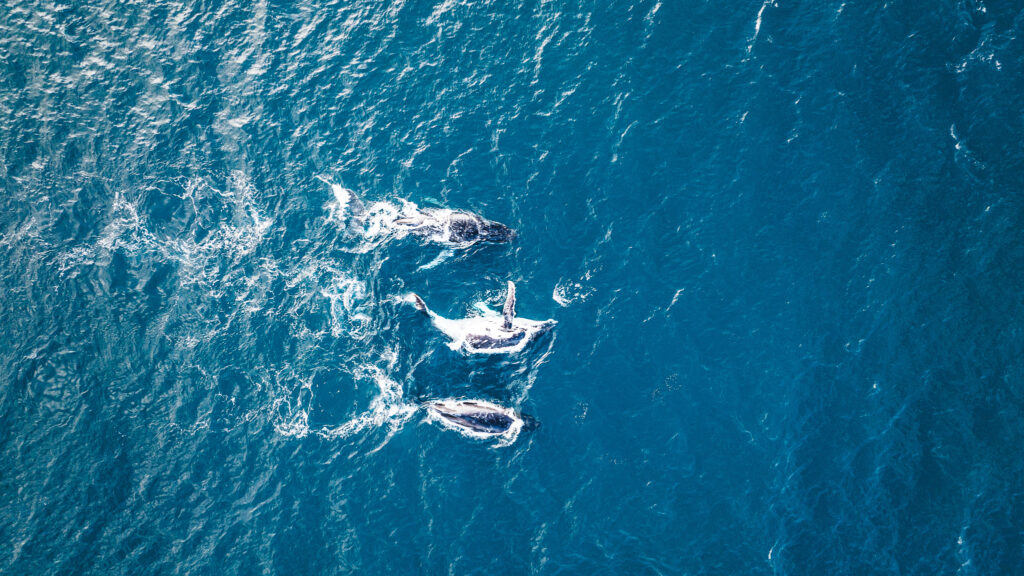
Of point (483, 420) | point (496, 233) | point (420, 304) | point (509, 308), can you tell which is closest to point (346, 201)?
point (420, 304)

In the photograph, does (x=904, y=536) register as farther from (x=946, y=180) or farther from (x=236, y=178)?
(x=236, y=178)

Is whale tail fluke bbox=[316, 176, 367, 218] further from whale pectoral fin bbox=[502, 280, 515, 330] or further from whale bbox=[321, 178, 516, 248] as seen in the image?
whale pectoral fin bbox=[502, 280, 515, 330]

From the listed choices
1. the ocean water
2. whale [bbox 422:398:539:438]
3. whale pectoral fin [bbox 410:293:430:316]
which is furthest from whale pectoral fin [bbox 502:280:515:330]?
whale [bbox 422:398:539:438]

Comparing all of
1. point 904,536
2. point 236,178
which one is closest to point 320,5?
point 236,178

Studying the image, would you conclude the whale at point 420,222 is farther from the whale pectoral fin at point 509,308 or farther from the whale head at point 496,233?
the whale pectoral fin at point 509,308

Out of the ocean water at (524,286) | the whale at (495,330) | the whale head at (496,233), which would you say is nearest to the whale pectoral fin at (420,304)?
the whale at (495,330)

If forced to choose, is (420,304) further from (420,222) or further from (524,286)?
(524,286)
